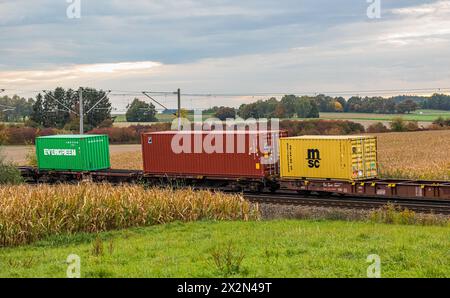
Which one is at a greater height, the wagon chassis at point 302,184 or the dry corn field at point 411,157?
the wagon chassis at point 302,184

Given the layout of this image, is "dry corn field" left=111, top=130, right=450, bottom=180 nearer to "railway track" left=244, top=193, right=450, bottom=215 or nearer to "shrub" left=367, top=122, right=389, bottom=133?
"railway track" left=244, top=193, right=450, bottom=215

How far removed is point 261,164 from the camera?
1232 inches

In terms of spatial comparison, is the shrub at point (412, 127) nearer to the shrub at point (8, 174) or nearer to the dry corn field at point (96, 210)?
the shrub at point (8, 174)

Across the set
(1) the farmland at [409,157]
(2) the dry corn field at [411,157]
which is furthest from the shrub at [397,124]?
(1) the farmland at [409,157]

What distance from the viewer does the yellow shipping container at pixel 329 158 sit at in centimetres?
2875

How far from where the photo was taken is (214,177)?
1303 inches

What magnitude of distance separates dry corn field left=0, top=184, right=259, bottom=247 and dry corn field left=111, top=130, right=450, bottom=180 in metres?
16.6

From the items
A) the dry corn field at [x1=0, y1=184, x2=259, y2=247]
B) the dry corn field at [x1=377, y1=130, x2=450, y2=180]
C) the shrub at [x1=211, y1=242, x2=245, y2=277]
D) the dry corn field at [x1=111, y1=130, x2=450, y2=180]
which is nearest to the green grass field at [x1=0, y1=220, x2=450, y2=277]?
the shrub at [x1=211, y1=242, x2=245, y2=277]

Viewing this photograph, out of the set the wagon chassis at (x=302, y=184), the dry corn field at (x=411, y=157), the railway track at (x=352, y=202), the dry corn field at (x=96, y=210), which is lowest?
the railway track at (x=352, y=202)

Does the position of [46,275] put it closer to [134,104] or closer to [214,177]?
[214,177]

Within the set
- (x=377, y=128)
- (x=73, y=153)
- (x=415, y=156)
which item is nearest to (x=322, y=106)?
(x=377, y=128)

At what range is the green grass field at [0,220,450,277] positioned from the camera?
11.6 meters

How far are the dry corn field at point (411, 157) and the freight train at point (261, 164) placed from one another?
26.1 feet
